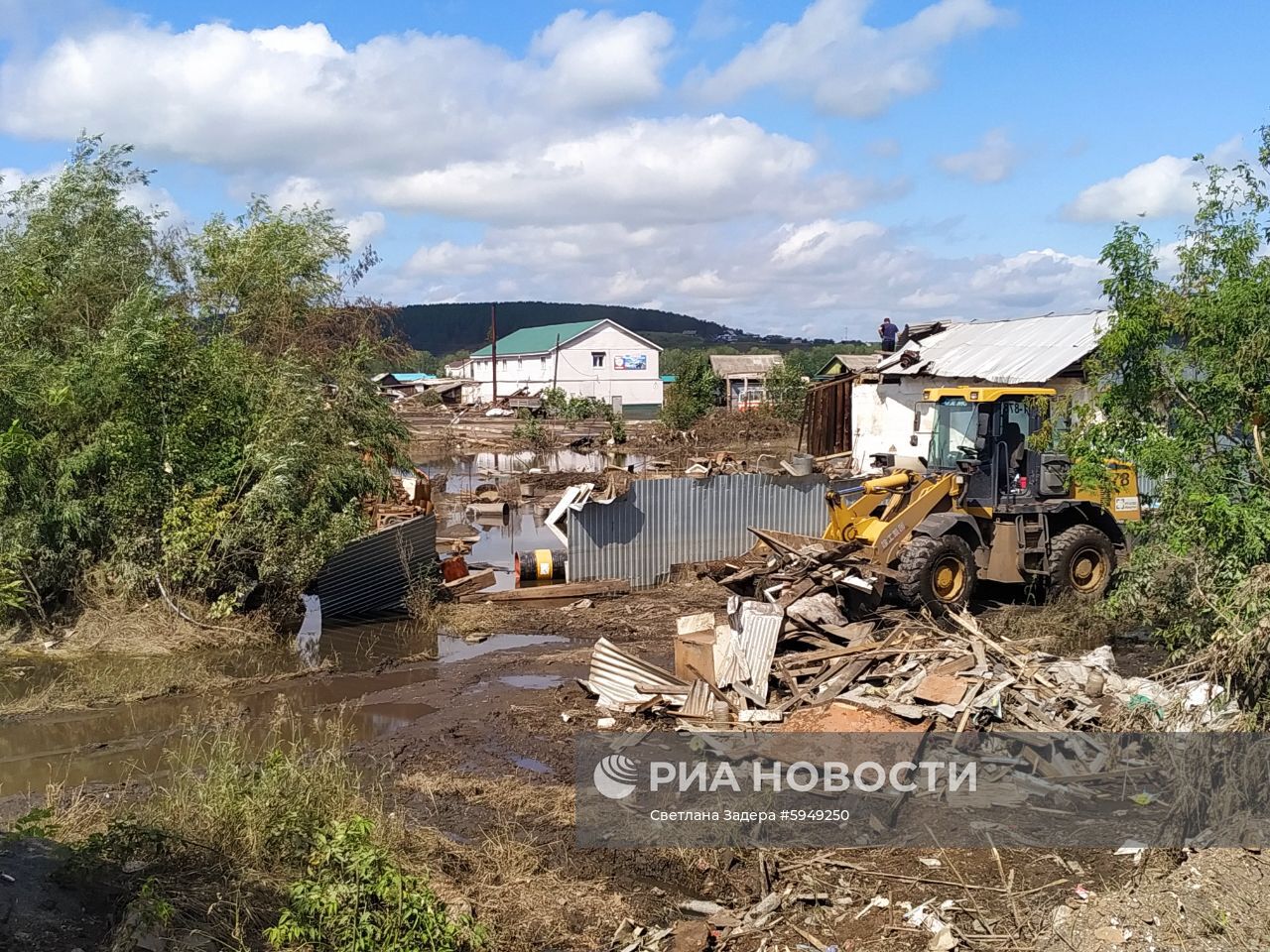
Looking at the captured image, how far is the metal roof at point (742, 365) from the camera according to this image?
55634mm

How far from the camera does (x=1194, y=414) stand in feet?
28.3

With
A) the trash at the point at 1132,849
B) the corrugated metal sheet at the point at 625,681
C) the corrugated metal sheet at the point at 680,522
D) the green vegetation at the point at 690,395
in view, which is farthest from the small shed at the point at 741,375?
the trash at the point at 1132,849

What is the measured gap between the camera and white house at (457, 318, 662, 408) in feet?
204

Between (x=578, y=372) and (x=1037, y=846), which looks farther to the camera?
(x=578, y=372)

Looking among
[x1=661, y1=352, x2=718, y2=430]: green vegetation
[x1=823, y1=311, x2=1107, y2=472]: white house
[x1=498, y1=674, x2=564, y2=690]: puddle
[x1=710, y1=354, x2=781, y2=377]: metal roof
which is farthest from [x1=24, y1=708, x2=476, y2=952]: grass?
[x1=710, y1=354, x2=781, y2=377]: metal roof

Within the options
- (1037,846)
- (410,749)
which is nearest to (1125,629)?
(1037,846)

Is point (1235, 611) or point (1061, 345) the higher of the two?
point (1061, 345)

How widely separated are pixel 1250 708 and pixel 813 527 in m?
10.4

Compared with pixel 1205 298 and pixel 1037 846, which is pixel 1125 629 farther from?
pixel 1037 846

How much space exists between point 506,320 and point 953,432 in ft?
465

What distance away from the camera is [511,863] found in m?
6.22

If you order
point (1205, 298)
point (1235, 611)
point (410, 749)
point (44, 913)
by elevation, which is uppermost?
point (1205, 298)

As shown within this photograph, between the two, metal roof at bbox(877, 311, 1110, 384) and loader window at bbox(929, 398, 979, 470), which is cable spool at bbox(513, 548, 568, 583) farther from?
metal roof at bbox(877, 311, 1110, 384)

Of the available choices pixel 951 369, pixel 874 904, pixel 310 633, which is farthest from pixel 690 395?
pixel 874 904
